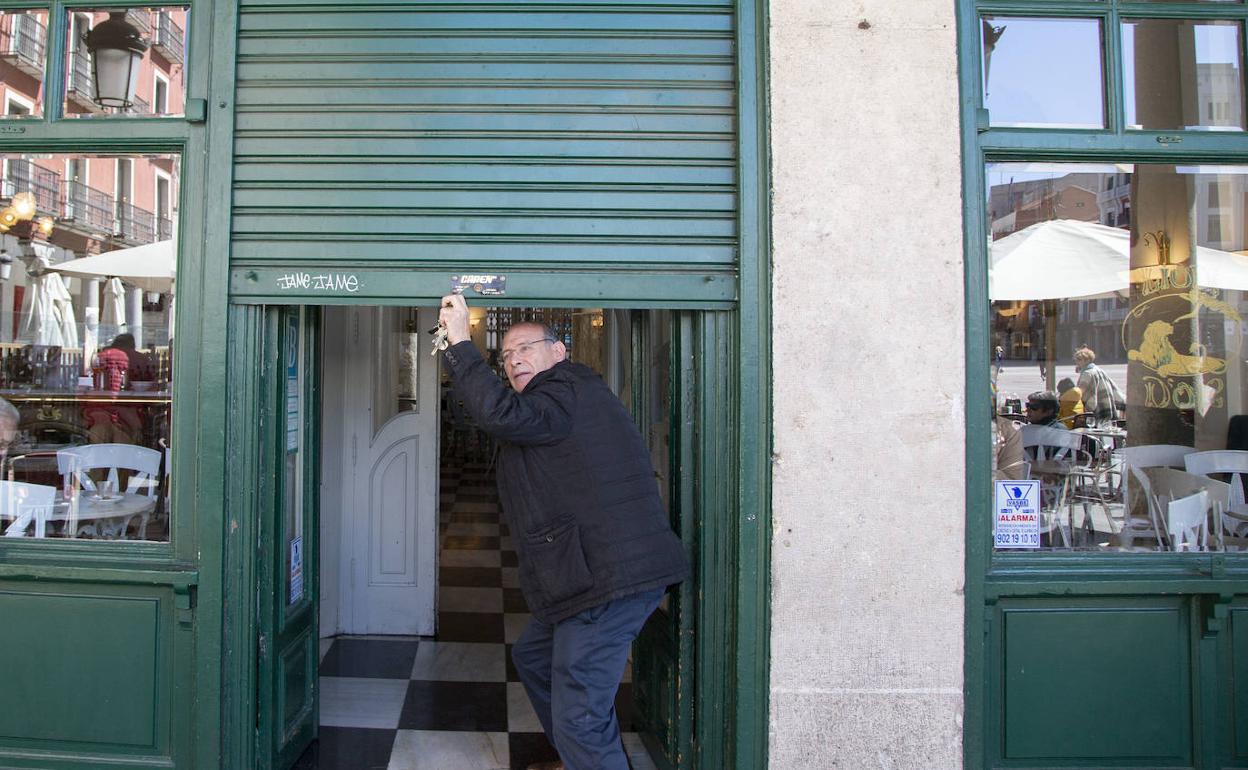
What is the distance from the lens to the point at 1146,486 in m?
2.98

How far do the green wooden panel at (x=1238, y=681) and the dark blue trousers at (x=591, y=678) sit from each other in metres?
1.94

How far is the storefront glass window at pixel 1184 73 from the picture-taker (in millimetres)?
2625

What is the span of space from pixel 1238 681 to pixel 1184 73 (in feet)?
7.01

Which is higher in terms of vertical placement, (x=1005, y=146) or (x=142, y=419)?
(x=1005, y=146)

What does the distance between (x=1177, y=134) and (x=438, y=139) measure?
98.7 inches

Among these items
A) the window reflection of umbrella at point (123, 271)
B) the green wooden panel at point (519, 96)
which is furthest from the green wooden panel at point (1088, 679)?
the window reflection of umbrella at point (123, 271)

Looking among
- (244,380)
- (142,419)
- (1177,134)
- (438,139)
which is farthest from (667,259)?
(142,419)

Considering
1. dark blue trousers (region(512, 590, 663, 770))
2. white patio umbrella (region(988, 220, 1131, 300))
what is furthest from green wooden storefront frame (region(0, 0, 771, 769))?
white patio umbrella (region(988, 220, 1131, 300))

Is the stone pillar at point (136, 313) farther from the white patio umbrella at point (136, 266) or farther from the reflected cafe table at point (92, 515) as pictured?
the reflected cafe table at point (92, 515)

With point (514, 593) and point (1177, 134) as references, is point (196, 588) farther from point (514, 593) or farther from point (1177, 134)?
point (1177, 134)

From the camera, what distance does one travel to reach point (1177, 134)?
8.43ft

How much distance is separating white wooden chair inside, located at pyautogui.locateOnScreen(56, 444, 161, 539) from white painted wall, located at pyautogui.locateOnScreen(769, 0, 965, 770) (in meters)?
2.24

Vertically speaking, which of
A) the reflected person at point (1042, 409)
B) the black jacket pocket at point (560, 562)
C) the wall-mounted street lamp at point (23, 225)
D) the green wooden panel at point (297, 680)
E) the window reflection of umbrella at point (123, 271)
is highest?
the wall-mounted street lamp at point (23, 225)

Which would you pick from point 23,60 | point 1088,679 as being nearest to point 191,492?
point 23,60
